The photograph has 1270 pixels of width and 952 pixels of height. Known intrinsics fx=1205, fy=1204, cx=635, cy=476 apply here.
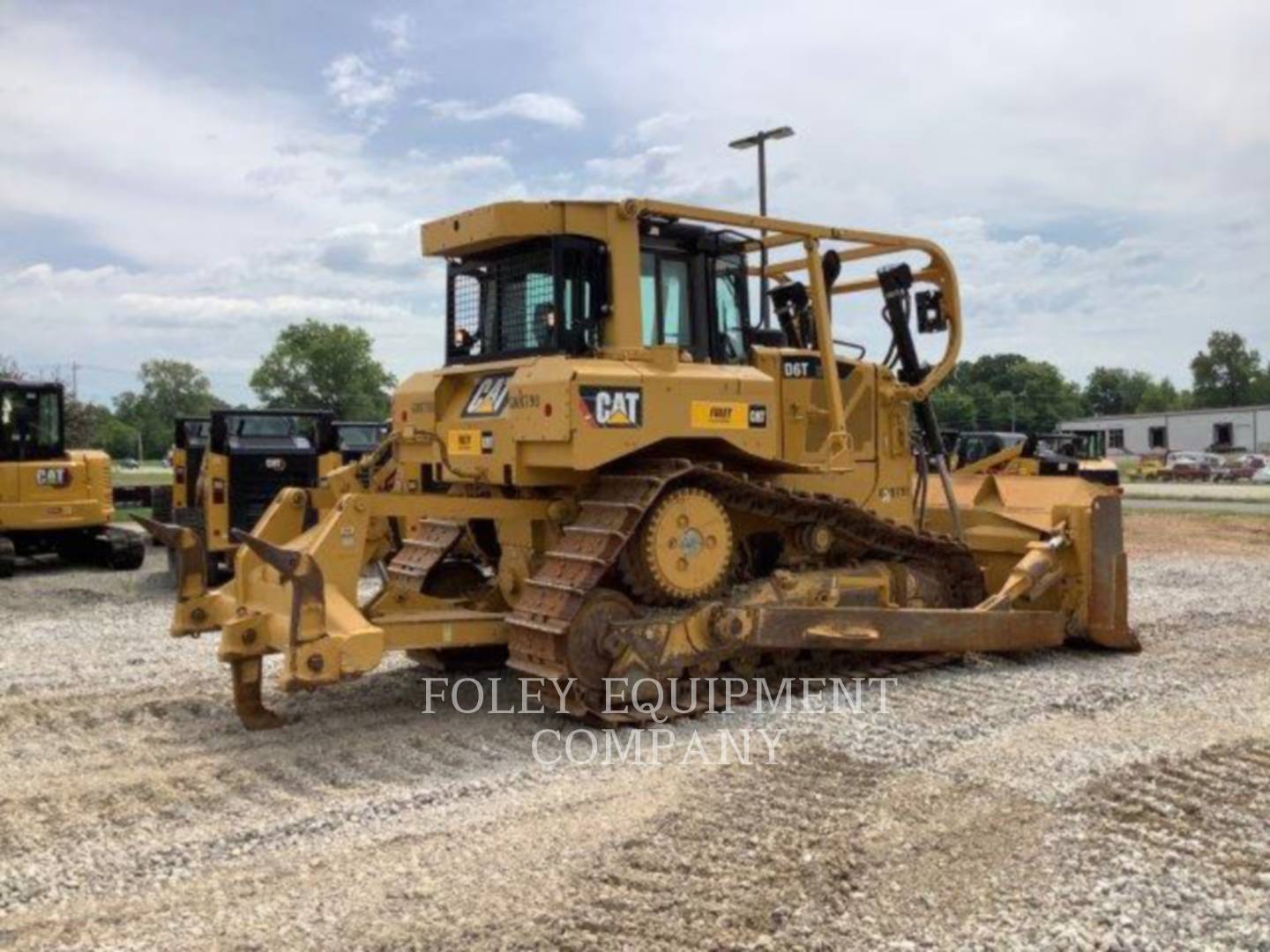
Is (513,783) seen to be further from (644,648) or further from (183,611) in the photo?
(183,611)

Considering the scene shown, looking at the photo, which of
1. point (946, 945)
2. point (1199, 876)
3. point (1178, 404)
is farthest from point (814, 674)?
point (1178, 404)

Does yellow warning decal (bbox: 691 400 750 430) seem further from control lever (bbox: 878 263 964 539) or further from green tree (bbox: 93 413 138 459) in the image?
green tree (bbox: 93 413 138 459)

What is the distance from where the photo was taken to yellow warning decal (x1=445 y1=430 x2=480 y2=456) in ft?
25.3

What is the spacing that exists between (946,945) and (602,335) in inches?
177

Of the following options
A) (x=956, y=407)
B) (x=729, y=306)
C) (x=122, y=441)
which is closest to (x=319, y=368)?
(x=122, y=441)

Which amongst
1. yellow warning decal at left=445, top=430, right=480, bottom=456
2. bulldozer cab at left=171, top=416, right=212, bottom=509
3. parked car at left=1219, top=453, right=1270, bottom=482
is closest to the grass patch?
bulldozer cab at left=171, top=416, right=212, bottom=509

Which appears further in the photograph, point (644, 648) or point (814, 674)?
point (814, 674)

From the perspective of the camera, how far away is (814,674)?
8234mm

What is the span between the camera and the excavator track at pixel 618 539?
22.6 ft

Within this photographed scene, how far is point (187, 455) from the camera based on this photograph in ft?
55.5

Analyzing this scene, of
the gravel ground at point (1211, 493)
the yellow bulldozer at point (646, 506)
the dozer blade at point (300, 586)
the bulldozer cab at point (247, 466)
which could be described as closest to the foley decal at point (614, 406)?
the yellow bulldozer at point (646, 506)

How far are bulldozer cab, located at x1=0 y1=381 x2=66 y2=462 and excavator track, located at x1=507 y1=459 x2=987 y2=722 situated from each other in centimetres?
1221

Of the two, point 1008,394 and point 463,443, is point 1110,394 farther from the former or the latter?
point 463,443

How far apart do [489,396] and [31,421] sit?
38.5ft
